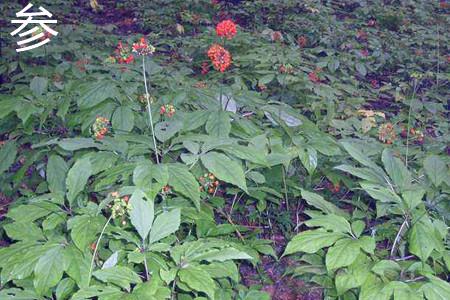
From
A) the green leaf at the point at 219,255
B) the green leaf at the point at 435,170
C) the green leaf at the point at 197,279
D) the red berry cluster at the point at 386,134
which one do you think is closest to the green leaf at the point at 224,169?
the green leaf at the point at 219,255

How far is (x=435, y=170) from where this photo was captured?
215 centimetres

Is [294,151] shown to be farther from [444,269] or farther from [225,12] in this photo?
[225,12]

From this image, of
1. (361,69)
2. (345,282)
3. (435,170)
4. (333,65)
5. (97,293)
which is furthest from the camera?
(361,69)

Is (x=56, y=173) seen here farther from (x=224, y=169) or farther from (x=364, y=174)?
(x=364, y=174)

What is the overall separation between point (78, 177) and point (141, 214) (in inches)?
13.7

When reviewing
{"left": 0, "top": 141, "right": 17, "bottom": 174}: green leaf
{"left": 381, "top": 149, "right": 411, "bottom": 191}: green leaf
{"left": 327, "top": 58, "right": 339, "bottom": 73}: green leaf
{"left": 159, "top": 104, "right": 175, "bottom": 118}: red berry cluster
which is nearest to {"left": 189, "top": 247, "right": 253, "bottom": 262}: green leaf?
{"left": 381, "top": 149, "right": 411, "bottom": 191}: green leaf

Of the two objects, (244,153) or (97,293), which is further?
(244,153)

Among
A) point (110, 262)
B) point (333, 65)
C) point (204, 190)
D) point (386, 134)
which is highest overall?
point (110, 262)

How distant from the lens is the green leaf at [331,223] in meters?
1.75

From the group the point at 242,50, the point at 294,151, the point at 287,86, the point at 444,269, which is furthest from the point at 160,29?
the point at 444,269

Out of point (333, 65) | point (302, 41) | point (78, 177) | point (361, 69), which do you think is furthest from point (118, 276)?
point (302, 41)

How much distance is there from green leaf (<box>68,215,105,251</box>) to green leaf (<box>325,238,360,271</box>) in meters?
0.75

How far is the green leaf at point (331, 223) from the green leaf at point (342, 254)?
6 cm

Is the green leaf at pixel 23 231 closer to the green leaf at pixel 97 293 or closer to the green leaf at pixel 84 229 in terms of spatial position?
the green leaf at pixel 84 229
